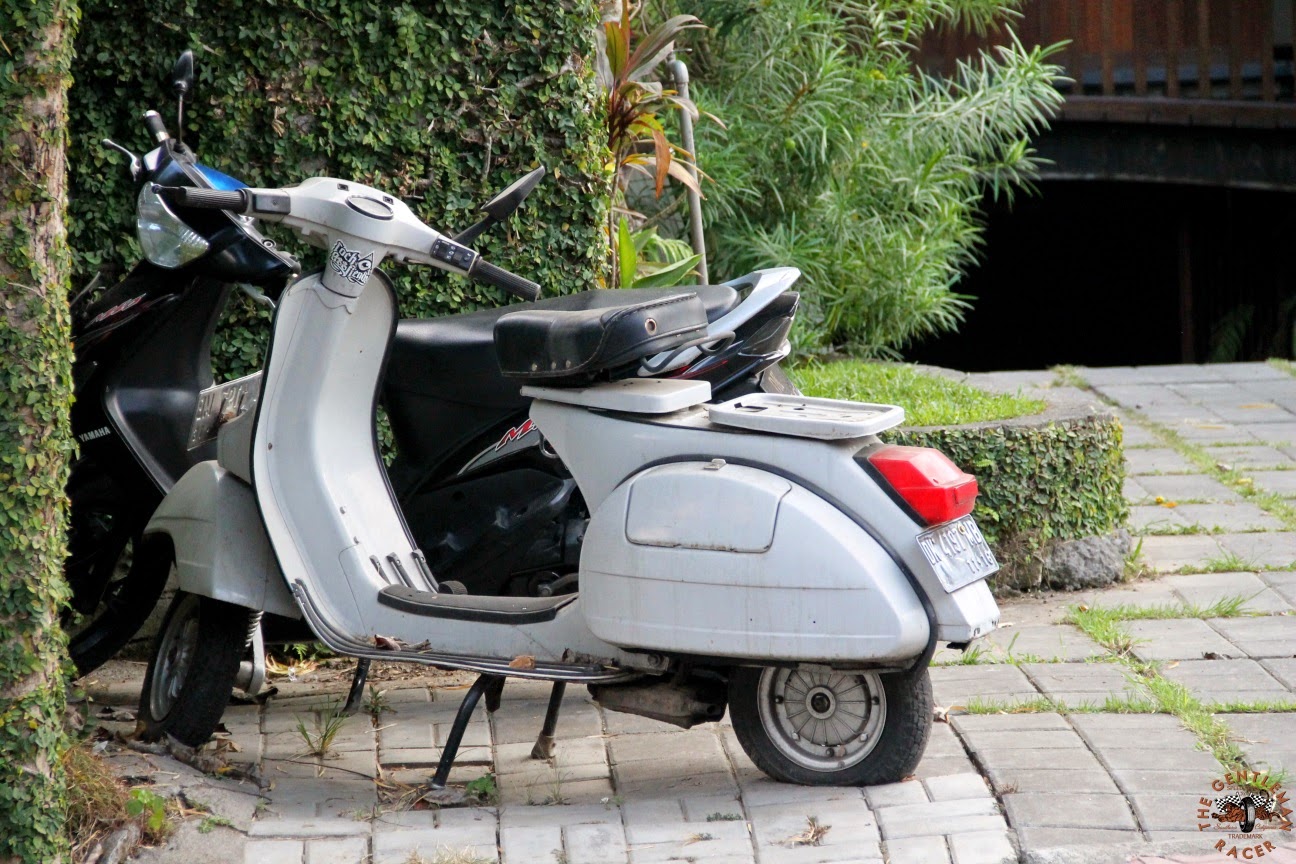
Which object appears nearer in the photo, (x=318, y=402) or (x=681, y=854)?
(x=681, y=854)

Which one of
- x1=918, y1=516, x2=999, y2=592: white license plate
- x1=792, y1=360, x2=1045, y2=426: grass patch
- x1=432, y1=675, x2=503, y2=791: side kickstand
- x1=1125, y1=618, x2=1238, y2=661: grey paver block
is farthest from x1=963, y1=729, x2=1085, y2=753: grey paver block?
x1=792, y1=360, x2=1045, y2=426: grass patch

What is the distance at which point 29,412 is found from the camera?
2.75 m

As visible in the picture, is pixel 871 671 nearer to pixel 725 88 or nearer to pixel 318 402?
pixel 318 402

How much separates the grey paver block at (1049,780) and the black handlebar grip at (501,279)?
5.01ft

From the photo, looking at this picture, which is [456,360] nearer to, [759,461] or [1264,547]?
[759,461]

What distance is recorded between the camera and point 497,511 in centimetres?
387

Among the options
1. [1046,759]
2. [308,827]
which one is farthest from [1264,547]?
[308,827]

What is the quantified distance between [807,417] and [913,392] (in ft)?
8.60

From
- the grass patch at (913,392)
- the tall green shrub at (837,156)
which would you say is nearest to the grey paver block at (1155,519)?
the grass patch at (913,392)

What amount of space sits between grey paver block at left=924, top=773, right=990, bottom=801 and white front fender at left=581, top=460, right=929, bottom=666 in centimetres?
35

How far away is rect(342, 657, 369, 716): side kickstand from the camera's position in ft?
12.3

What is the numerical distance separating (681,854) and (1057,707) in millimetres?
1185

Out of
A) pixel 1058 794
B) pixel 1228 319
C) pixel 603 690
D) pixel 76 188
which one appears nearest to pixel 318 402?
pixel 603 690

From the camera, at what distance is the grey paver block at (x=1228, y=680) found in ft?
12.1
